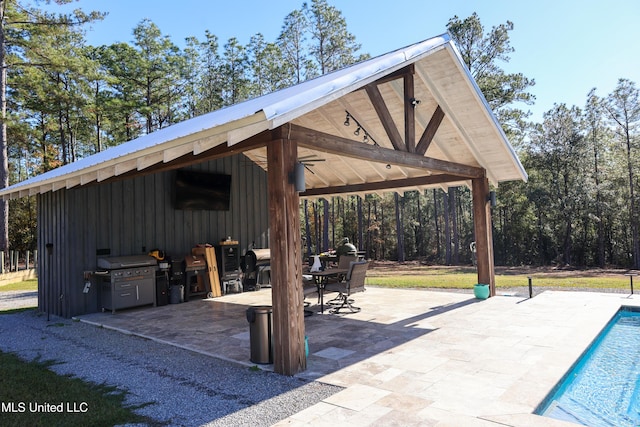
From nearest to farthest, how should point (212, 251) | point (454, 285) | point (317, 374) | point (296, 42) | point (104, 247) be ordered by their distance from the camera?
point (317, 374)
point (104, 247)
point (212, 251)
point (454, 285)
point (296, 42)

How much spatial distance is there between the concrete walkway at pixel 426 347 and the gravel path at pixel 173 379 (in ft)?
0.76

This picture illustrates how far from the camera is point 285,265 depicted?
4074mm

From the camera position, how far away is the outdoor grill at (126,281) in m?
7.59

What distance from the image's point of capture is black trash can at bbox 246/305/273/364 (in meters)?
4.38

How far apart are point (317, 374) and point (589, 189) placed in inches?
869

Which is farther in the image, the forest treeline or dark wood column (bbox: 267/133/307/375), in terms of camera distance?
the forest treeline

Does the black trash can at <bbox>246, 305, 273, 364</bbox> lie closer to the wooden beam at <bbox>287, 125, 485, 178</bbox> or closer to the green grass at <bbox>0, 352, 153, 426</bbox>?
the green grass at <bbox>0, 352, 153, 426</bbox>

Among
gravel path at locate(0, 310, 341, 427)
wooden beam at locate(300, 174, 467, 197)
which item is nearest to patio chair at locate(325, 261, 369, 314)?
gravel path at locate(0, 310, 341, 427)

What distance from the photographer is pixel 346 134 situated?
8.24 metres

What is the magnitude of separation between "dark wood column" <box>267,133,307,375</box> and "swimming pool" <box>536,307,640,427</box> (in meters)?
2.21

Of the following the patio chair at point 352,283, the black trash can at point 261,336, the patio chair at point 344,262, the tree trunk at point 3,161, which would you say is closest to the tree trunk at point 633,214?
the patio chair at point 344,262

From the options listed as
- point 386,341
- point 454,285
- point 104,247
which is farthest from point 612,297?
point 104,247

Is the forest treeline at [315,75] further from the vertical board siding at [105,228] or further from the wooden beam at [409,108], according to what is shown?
the wooden beam at [409,108]

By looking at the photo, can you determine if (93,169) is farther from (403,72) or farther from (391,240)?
(391,240)
